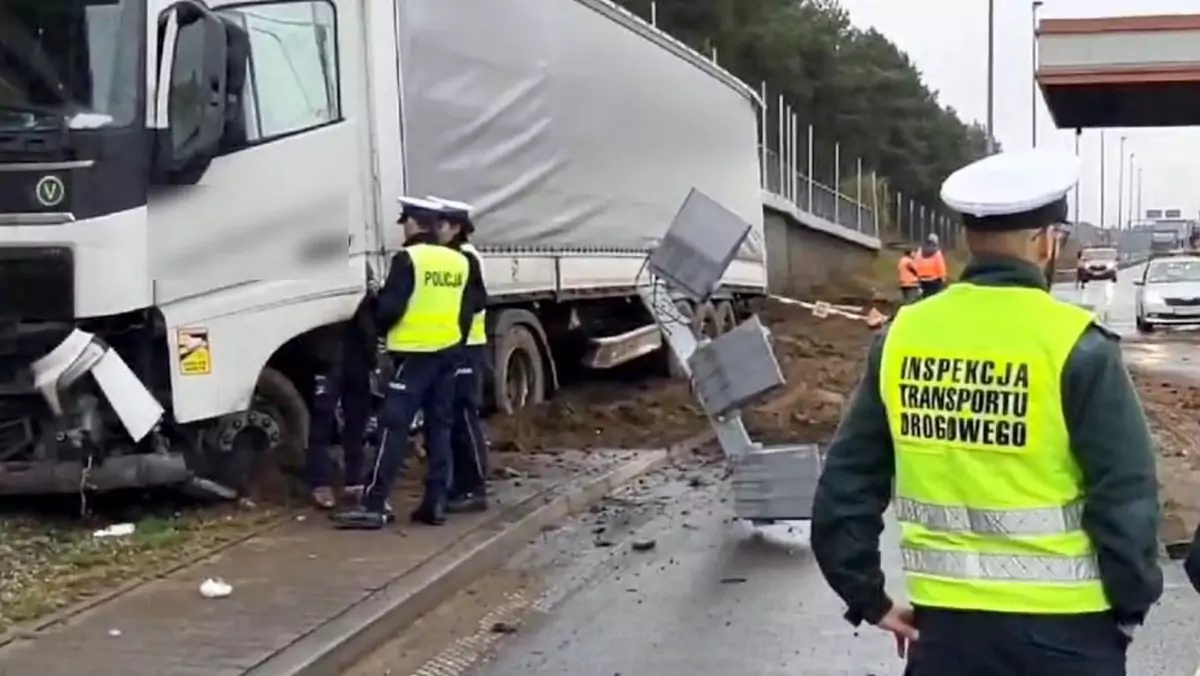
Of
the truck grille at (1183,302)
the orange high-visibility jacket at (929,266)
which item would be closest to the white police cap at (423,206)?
the orange high-visibility jacket at (929,266)

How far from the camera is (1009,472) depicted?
336cm

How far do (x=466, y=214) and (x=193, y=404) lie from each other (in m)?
1.77

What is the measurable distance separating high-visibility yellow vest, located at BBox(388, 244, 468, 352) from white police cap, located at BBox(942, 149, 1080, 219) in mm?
6252

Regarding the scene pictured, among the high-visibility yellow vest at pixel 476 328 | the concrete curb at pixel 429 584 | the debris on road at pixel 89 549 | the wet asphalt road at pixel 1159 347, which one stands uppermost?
the high-visibility yellow vest at pixel 476 328

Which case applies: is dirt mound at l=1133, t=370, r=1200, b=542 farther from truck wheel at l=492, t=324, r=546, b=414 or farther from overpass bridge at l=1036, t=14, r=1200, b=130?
overpass bridge at l=1036, t=14, r=1200, b=130

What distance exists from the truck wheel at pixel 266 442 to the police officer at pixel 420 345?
91 centimetres

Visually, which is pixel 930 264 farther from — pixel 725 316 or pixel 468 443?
pixel 468 443

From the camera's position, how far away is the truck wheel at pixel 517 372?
545 inches

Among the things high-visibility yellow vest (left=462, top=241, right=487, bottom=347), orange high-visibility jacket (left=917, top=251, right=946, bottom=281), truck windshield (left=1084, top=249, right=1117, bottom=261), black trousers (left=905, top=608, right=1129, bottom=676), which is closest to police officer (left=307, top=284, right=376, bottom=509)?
high-visibility yellow vest (left=462, top=241, right=487, bottom=347)

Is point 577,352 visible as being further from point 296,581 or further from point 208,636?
point 208,636

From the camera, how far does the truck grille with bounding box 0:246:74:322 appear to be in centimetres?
913

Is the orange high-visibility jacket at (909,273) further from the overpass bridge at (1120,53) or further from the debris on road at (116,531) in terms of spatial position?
the debris on road at (116,531)

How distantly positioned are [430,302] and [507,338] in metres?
4.40

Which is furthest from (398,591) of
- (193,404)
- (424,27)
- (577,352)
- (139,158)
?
(577,352)
